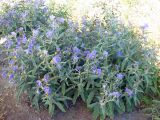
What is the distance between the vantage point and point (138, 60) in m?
3.54

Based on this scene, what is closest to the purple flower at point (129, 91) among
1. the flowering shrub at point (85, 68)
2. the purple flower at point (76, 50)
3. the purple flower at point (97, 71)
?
the flowering shrub at point (85, 68)

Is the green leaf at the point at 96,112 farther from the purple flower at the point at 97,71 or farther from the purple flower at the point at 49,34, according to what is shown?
the purple flower at the point at 49,34

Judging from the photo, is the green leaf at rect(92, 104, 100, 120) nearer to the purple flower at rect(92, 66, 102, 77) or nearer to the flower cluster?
the purple flower at rect(92, 66, 102, 77)

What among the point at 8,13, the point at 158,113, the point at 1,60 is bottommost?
the point at 158,113

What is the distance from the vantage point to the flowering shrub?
10.5ft

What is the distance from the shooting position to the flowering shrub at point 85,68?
3211 millimetres

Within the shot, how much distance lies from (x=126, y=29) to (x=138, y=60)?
380mm

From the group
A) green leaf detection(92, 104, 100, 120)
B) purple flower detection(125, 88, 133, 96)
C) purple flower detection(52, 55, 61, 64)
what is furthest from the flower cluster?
purple flower detection(125, 88, 133, 96)

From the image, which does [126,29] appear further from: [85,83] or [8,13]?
[8,13]

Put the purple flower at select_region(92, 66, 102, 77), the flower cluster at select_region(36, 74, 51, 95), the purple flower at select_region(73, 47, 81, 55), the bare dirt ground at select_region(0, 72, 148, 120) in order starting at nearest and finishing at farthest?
the flower cluster at select_region(36, 74, 51, 95) < the purple flower at select_region(92, 66, 102, 77) < the purple flower at select_region(73, 47, 81, 55) < the bare dirt ground at select_region(0, 72, 148, 120)

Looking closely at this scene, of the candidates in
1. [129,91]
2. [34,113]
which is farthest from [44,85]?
[129,91]

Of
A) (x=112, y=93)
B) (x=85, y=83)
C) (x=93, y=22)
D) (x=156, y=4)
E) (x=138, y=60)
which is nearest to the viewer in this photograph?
(x=112, y=93)

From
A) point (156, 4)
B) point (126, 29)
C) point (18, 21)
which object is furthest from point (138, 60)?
point (156, 4)

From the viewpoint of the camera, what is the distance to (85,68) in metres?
3.19
